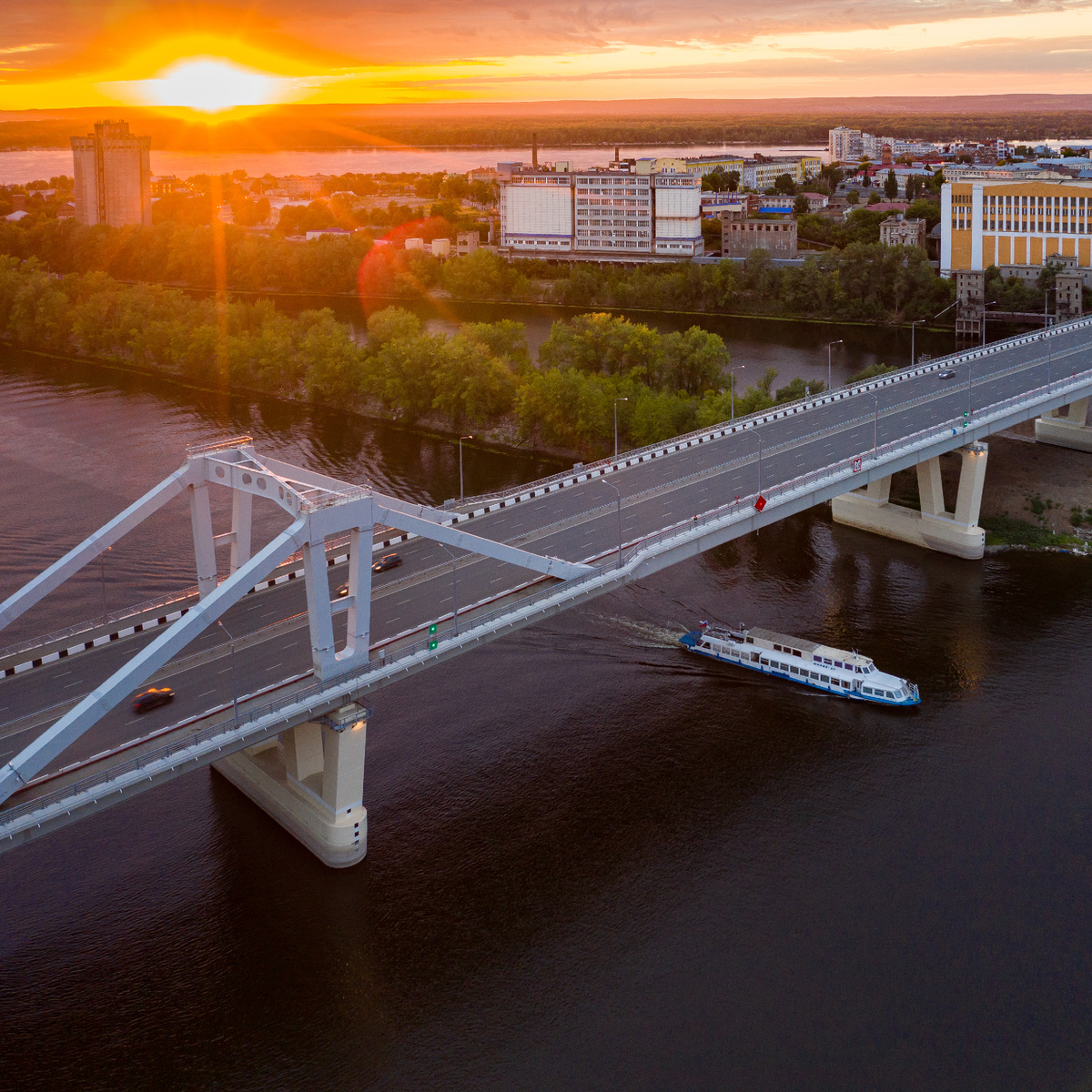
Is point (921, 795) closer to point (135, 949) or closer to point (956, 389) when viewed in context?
point (135, 949)

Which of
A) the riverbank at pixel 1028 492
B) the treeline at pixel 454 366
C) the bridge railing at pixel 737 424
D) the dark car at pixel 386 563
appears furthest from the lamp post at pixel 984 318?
the dark car at pixel 386 563

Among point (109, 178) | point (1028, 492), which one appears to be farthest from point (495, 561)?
point (109, 178)

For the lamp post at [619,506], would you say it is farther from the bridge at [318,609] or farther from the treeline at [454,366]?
the treeline at [454,366]

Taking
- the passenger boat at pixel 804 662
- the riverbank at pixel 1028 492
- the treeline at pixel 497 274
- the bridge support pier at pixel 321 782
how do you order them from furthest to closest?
1. the treeline at pixel 497 274
2. the riverbank at pixel 1028 492
3. the passenger boat at pixel 804 662
4. the bridge support pier at pixel 321 782

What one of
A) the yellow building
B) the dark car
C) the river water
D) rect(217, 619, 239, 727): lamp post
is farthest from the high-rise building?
rect(217, 619, 239, 727): lamp post

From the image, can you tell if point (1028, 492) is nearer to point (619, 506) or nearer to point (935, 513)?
point (935, 513)
